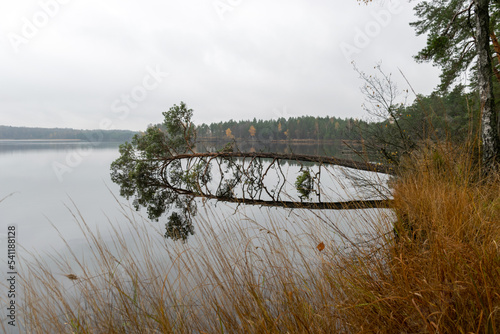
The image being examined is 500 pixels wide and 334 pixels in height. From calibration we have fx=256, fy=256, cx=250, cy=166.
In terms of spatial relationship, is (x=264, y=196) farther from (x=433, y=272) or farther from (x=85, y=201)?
(x=433, y=272)

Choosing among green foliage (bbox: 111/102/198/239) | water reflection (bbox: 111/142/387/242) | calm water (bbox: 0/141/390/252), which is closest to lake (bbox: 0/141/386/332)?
calm water (bbox: 0/141/390/252)

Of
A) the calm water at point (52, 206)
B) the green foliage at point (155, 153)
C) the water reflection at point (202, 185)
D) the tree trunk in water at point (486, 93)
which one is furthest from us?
the green foliage at point (155, 153)

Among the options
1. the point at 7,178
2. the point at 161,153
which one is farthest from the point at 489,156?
the point at 7,178

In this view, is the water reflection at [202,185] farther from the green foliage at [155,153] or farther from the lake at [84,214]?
the lake at [84,214]

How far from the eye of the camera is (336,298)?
63.6 inches

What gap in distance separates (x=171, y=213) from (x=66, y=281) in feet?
10.0

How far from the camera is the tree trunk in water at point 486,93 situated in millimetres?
4719

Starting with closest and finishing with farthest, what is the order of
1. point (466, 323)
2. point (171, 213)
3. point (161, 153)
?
1. point (466, 323)
2. point (171, 213)
3. point (161, 153)

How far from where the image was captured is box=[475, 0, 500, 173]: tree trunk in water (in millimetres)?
4719

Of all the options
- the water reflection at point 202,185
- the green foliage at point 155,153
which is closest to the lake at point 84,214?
the water reflection at point 202,185

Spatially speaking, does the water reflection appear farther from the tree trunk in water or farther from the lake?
the tree trunk in water

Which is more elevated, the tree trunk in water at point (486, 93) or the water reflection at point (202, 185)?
the tree trunk in water at point (486, 93)

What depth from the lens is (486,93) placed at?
479cm

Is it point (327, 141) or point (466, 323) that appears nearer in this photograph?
point (466, 323)
